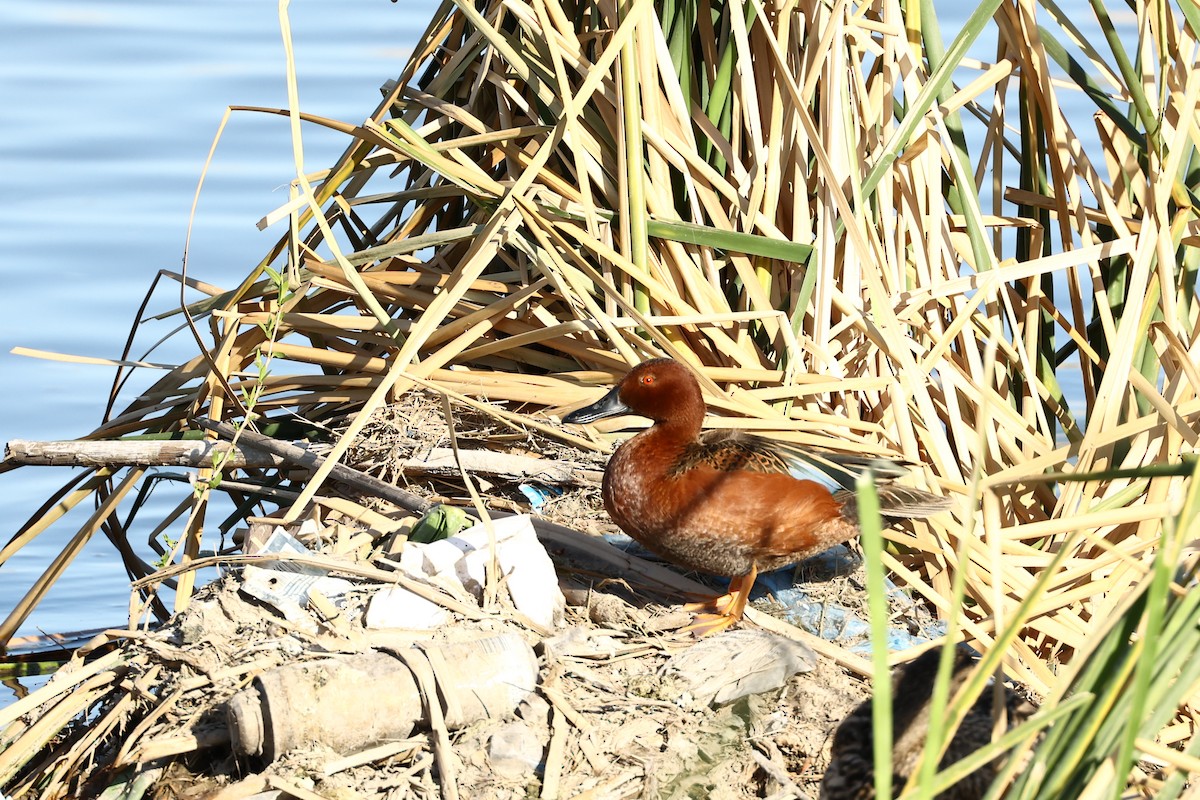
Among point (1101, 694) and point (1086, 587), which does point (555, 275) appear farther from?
point (1101, 694)

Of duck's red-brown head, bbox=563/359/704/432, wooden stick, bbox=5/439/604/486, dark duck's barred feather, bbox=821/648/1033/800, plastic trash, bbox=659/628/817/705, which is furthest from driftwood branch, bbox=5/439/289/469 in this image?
dark duck's barred feather, bbox=821/648/1033/800

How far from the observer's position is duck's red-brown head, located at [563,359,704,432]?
3.48 meters

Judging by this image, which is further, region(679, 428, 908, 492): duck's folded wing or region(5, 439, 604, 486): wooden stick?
region(5, 439, 604, 486): wooden stick

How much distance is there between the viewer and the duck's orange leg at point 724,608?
3.26 m

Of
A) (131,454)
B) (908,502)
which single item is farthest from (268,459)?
(908,502)

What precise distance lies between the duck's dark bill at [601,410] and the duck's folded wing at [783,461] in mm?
235

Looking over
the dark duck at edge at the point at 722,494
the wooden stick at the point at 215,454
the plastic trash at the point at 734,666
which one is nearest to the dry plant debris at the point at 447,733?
the plastic trash at the point at 734,666

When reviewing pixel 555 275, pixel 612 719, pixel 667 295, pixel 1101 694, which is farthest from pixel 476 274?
pixel 1101 694

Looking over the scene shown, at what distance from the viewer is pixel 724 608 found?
3.38 meters

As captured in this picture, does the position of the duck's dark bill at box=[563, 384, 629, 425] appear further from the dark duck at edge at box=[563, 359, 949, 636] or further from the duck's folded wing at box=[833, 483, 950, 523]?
the duck's folded wing at box=[833, 483, 950, 523]

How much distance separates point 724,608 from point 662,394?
1.94 ft

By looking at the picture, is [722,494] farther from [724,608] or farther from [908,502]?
[908,502]

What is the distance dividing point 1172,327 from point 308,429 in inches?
102

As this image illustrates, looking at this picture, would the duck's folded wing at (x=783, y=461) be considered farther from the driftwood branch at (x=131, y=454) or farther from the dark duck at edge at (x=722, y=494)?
the driftwood branch at (x=131, y=454)
